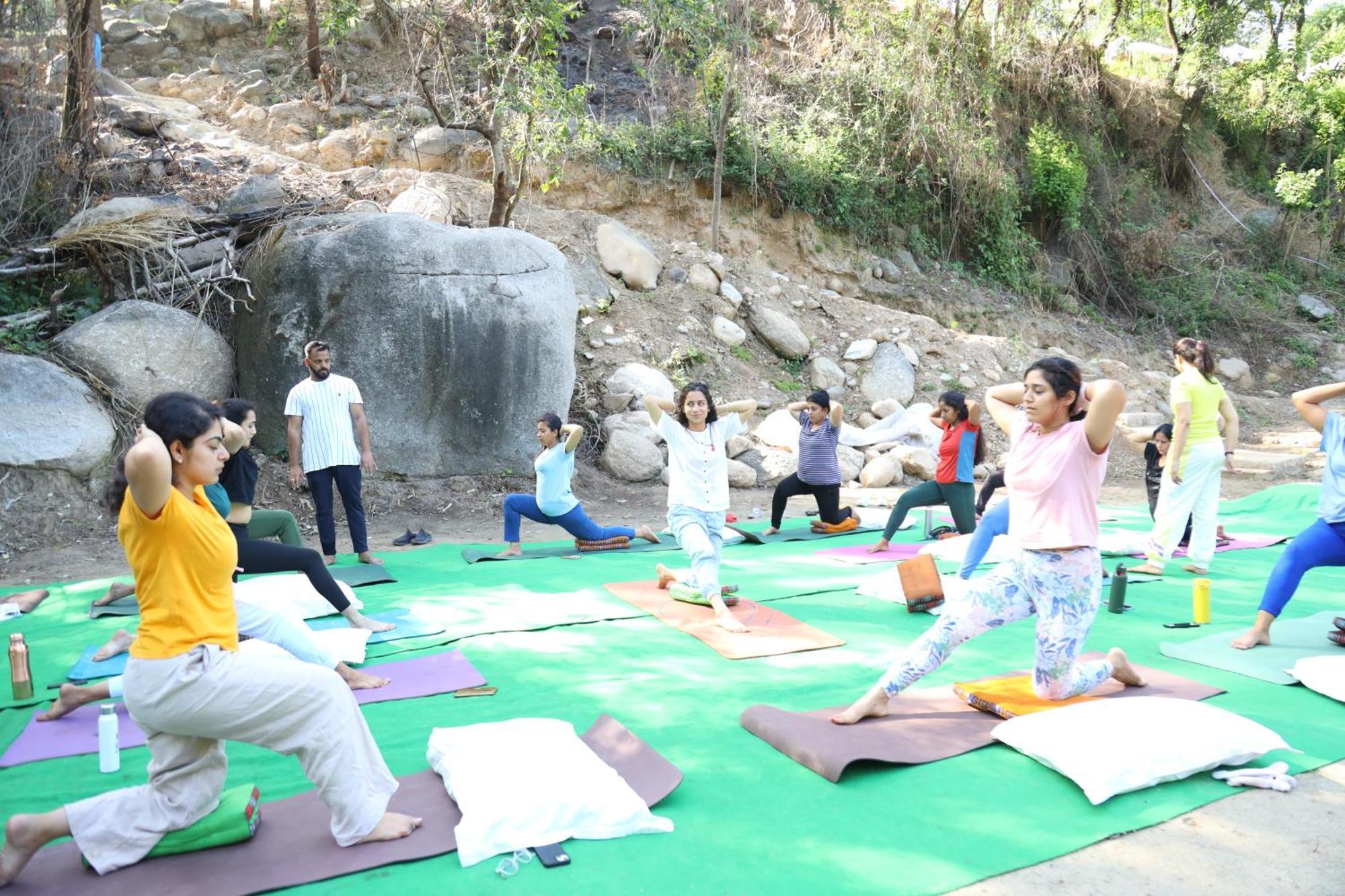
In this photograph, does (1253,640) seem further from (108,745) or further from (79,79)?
(79,79)

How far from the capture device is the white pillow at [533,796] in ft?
9.91

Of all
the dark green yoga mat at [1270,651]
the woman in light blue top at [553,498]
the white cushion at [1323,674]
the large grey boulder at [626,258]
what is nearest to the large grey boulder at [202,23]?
the large grey boulder at [626,258]

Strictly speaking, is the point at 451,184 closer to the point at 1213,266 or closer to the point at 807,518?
the point at 807,518

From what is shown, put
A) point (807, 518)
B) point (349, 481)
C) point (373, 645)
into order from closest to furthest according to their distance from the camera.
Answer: point (373, 645), point (349, 481), point (807, 518)

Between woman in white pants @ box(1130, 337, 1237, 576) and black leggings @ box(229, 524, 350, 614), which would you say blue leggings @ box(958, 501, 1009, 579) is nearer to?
woman in white pants @ box(1130, 337, 1237, 576)

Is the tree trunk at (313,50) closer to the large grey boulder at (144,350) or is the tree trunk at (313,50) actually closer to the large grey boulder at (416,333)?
the large grey boulder at (416,333)

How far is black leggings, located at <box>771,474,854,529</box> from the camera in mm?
8859

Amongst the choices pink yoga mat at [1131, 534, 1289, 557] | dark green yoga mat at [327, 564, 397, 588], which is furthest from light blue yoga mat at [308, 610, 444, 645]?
pink yoga mat at [1131, 534, 1289, 557]

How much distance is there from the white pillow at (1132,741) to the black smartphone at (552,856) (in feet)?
6.13

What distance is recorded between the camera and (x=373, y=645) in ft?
17.2

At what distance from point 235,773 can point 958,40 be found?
59.0 ft

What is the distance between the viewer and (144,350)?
9.43 meters

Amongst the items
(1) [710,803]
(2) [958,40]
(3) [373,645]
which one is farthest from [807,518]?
(2) [958,40]

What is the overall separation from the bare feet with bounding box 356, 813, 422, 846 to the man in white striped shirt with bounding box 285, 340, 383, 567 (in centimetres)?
438
